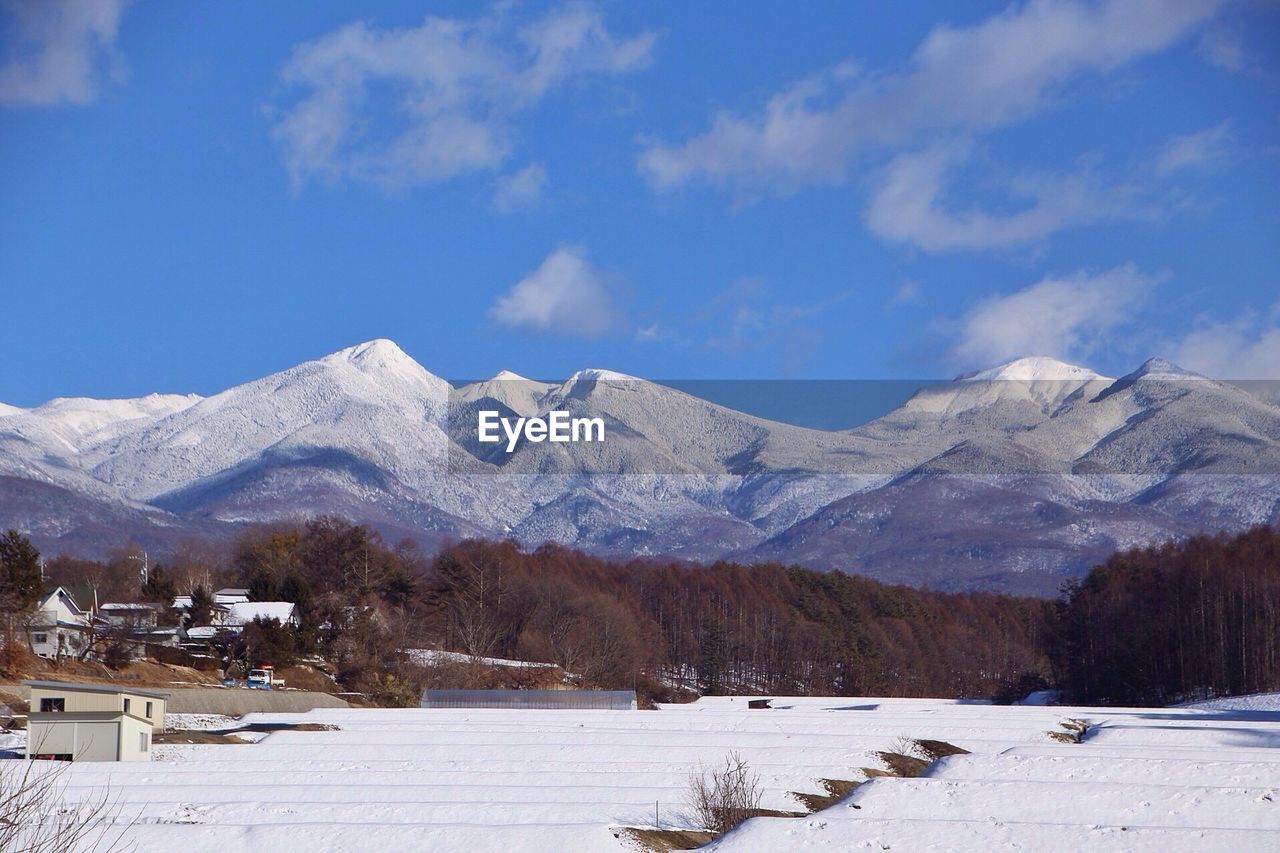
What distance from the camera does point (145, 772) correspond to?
33.3 meters

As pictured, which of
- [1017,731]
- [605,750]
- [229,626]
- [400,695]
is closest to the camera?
[605,750]

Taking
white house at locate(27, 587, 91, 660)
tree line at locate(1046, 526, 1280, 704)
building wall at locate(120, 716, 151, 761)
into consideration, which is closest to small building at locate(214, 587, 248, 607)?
white house at locate(27, 587, 91, 660)

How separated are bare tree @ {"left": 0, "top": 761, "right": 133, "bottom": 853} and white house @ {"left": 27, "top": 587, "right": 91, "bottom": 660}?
98.3 feet

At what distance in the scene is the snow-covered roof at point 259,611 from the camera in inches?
2800

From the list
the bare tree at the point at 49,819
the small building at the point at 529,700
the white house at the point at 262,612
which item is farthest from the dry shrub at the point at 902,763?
the white house at the point at 262,612

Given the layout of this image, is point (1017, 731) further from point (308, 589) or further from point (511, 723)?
point (308, 589)

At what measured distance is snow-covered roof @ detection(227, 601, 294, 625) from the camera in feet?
233

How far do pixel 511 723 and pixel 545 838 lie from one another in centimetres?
2374

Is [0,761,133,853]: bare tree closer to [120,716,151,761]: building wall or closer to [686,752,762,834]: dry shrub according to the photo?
[120,716,151,761]: building wall

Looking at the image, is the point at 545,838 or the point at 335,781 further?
the point at 335,781

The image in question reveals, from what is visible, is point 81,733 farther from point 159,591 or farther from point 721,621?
point 721,621

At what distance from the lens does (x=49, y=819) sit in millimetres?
24281

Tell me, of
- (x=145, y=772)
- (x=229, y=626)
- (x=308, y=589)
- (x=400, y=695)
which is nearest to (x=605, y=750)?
(x=145, y=772)

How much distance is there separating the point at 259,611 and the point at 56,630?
11890mm
